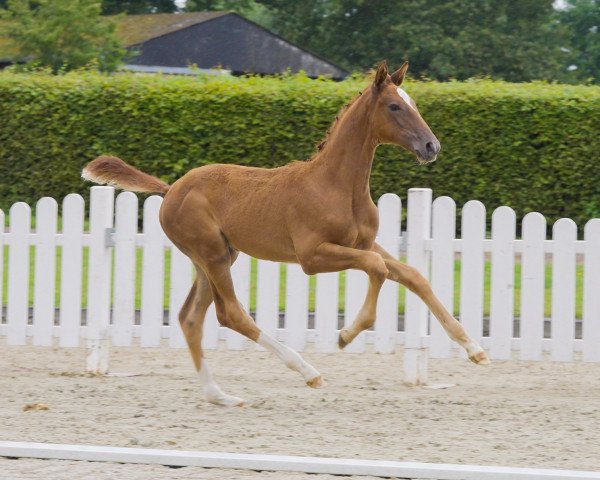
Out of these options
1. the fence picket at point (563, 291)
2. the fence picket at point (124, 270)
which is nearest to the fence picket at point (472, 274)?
the fence picket at point (563, 291)

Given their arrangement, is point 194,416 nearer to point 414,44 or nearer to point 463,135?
point 463,135

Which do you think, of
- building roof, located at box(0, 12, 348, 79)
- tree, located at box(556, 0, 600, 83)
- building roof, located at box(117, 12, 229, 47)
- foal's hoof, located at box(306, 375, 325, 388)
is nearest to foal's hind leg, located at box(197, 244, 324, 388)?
foal's hoof, located at box(306, 375, 325, 388)

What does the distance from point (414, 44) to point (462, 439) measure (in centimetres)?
3383

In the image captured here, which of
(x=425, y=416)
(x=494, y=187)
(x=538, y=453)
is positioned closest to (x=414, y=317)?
(x=425, y=416)

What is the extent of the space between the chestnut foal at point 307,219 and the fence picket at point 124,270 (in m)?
1.19

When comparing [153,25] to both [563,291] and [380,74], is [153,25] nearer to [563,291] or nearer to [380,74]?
[563,291]

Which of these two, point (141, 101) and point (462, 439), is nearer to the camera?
point (462, 439)

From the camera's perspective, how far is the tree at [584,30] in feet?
150

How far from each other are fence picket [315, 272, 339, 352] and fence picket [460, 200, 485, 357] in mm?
908

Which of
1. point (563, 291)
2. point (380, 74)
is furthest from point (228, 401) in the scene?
point (563, 291)

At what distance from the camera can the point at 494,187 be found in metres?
14.3

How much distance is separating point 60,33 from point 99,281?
18.5m

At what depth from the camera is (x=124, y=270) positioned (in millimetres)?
8281

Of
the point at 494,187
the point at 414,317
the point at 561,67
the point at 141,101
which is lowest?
the point at 414,317
